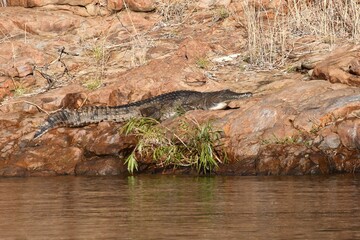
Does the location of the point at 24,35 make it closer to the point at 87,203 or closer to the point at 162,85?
the point at 162,85

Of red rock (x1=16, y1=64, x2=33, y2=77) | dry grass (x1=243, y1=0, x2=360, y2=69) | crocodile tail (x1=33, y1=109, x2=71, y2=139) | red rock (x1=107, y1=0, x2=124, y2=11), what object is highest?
red rock (x1=107, y1=0, x2=124, y2=11)

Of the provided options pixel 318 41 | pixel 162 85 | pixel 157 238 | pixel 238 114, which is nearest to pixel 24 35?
pixel 162 85

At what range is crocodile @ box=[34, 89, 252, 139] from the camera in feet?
46.1

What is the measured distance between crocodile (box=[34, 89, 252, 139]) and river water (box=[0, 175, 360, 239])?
2.45m

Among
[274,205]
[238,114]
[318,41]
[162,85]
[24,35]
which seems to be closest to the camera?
[274,205]

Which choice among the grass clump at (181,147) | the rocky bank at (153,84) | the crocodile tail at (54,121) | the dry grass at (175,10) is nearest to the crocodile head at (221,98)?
the rocky bank at (153,84)

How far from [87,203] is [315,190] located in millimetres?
2425

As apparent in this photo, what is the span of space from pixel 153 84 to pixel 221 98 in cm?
168

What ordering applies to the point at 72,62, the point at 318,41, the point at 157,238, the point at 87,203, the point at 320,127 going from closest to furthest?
1. the point at 157,238
2. the point at 87,203
3. the point at 320,127
4. the point at 318,41
5. the point at 72,62

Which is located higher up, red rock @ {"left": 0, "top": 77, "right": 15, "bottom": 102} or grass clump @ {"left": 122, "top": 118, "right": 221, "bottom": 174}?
red rock @ {"left": 0, "top": 77, "right": 15, "bottom": 102}

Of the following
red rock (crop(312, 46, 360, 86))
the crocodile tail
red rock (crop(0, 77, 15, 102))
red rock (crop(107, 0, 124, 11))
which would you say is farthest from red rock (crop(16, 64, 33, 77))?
red rock (crop(312, 46, 360, 86))

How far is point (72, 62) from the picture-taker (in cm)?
1780

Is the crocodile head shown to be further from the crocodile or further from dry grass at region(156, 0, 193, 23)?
dry grass at region(156, 0, 193, 23)

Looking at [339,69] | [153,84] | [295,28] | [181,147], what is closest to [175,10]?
[295,28]
